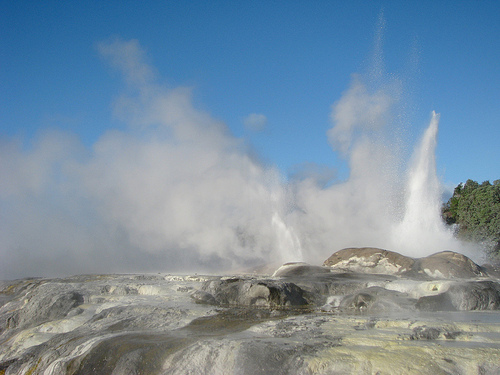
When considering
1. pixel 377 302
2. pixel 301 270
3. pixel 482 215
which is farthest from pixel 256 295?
pixel 482 215

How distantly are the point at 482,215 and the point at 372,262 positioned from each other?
39.2ft

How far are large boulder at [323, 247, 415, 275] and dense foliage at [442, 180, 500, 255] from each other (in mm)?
10603

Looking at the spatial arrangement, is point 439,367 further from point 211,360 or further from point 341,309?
point 341,309

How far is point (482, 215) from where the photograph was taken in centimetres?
2416

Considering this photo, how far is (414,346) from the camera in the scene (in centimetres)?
529

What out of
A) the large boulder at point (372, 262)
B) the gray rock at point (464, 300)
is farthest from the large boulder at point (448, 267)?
the gray rock at point (464, 300)

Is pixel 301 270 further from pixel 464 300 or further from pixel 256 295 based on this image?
pixel 464 300

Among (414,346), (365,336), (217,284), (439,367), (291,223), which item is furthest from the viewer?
(291,223)

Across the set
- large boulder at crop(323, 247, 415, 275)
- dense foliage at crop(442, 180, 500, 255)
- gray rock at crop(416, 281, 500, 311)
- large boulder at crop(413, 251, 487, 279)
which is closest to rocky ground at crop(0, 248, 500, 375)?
gray rock at crop(416, 281, 500, 311)

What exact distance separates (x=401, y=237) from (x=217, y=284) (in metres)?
13.3

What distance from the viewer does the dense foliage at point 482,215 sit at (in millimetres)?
23516

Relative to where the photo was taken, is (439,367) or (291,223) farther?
(291,223)

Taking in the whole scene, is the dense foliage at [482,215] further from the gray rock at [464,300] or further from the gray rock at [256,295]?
the gray rock at [256,295]

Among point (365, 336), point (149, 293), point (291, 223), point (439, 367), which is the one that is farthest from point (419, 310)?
point (291, 223)
